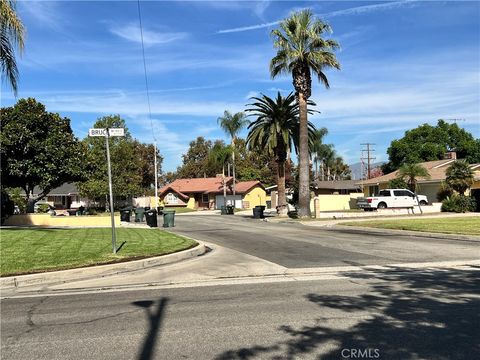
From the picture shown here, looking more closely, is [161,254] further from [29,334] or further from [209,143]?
[209,143]

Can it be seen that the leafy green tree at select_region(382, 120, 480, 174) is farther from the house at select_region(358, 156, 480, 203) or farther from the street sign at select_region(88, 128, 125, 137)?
the street sign at select_region(88, 128, 125, 137)

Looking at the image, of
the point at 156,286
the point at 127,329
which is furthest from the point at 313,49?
the point at 127,329

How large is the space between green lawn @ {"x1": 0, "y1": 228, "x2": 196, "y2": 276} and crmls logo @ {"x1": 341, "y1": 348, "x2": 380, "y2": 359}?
7.37 m

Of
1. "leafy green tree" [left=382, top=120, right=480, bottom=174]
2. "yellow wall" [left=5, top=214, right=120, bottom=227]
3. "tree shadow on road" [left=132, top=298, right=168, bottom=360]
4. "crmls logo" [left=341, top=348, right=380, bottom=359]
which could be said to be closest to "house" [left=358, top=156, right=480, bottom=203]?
"leafy green tree" [left=382, top=120, right=480, bottom=174]

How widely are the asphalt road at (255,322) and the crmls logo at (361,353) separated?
0.07ft

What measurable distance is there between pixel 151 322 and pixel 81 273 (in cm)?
451

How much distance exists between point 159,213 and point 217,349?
44.1 metres

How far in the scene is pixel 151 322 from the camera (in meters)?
6.67

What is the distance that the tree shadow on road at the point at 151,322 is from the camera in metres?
5.40

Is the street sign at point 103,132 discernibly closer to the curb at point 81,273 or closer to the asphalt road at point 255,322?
the curb at point 81,273

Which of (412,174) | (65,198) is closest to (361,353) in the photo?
(412,174)

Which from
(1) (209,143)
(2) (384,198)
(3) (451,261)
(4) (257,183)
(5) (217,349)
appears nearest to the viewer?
(5) (217,349)

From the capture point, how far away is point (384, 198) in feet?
131

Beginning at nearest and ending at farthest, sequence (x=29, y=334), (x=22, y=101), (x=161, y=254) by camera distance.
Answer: (x=29, y=334), (x=161, y=254), (x=22, y=101)
